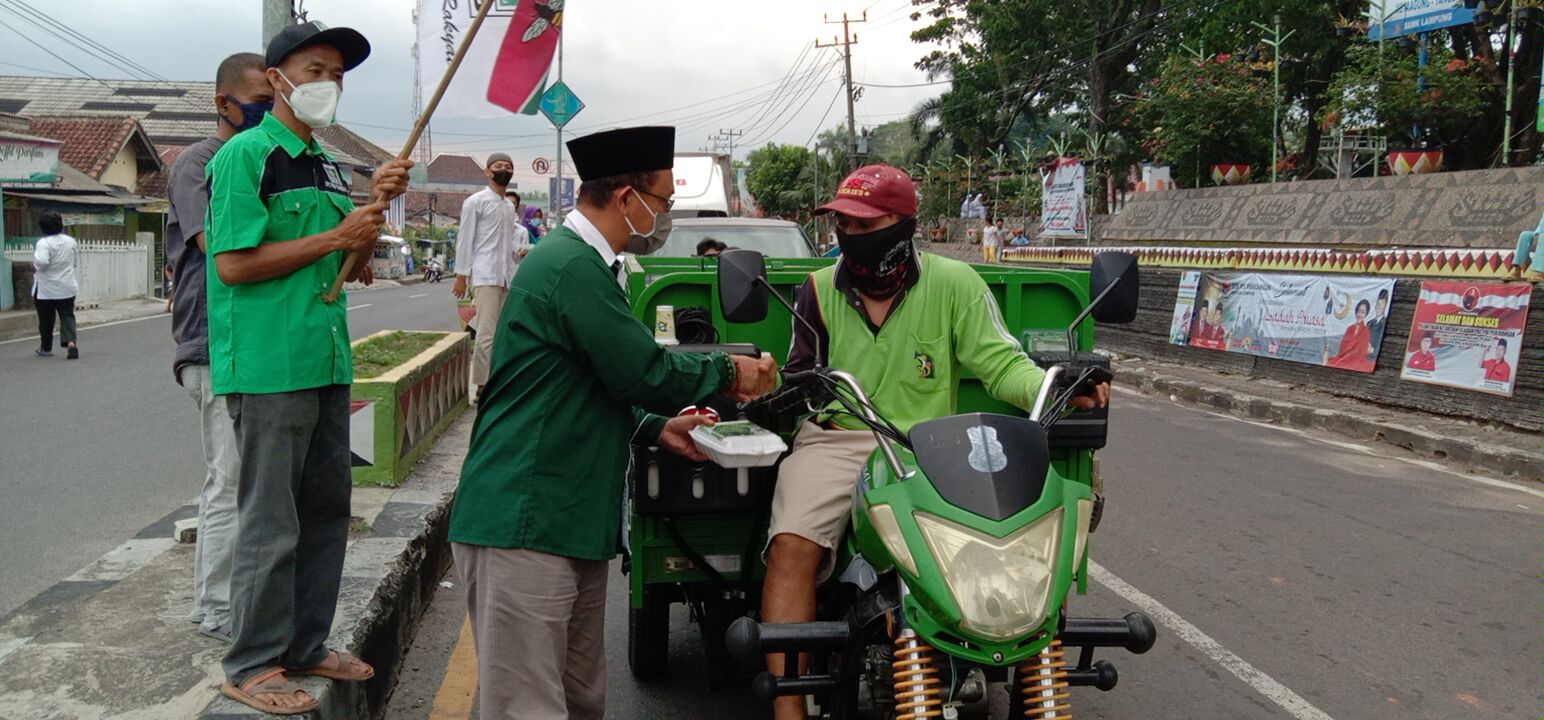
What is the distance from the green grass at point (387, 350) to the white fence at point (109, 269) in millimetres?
16646

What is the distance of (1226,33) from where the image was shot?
31.2 metres

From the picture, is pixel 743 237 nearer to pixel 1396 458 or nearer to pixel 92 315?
pixel 1396 458

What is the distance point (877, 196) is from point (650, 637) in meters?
1.98

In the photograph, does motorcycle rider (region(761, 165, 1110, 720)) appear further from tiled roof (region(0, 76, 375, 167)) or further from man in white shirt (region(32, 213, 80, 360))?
tiled roof (region(0, 76, 375, 167))

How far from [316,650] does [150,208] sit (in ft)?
119

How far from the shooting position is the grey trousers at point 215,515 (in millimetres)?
3883

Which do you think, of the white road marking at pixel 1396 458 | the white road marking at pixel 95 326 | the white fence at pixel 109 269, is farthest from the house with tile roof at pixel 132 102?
the white road marking at pixel 1396 458

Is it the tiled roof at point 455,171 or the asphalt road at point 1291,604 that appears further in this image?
the tiled roof at point 455,171

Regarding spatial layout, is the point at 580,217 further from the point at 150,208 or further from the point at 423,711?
the point at 150,208

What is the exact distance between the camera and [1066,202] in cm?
2669

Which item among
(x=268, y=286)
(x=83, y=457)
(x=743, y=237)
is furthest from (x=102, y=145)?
(x=268, y=286)

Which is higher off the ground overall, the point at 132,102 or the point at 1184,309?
the point at 132,102

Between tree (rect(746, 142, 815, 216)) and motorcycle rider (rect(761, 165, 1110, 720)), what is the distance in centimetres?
6994

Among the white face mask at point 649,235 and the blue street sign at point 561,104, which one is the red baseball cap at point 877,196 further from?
the blue street sign at point 561,104
